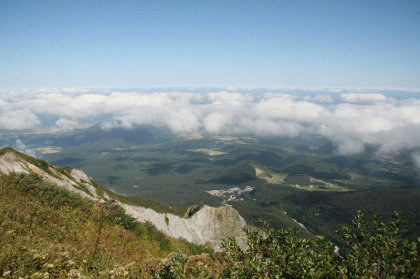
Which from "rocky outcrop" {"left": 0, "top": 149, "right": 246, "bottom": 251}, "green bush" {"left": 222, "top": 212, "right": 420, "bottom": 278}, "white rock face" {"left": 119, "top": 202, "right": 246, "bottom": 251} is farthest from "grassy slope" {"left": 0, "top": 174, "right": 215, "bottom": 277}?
"white rock face" {"left": 119, "top": 202, "right": 246, "bottom": 251}

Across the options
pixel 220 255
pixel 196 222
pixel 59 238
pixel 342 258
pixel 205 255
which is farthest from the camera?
pixel 196 222

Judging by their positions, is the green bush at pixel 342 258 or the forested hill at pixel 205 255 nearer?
the green bush at pixel 342 258

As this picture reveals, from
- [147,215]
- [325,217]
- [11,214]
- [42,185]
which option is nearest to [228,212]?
[147,215]

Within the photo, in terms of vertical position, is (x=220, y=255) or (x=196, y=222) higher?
(x=220, y=255)

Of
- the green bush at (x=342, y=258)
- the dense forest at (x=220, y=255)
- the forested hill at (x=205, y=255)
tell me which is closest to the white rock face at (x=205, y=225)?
the forested hill at (x=205, y=255)

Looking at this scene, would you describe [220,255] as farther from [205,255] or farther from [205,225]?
[205,225]

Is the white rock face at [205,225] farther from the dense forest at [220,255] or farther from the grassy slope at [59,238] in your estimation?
the dense forest at [220,255]

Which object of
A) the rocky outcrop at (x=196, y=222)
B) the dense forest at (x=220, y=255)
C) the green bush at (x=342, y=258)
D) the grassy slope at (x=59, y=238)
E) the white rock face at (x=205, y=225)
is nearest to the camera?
the green bush at (x=342, y=258)

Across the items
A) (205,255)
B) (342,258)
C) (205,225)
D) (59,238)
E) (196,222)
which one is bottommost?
(205,225)

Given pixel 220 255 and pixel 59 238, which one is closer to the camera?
pixel 220 255

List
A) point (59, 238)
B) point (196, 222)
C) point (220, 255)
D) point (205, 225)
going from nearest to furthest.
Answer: point (220, 255) < point (59, 238) < point (196, 222) < point (205, 225)

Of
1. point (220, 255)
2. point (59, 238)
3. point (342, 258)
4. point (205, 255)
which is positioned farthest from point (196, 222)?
point (342, 258)

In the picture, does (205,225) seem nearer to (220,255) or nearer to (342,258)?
(220,255)

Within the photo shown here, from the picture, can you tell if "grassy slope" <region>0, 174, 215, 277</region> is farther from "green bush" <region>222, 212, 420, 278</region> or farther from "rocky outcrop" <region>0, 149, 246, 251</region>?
"rocky outcrop" <region>0, 149, 246, 251</region>
